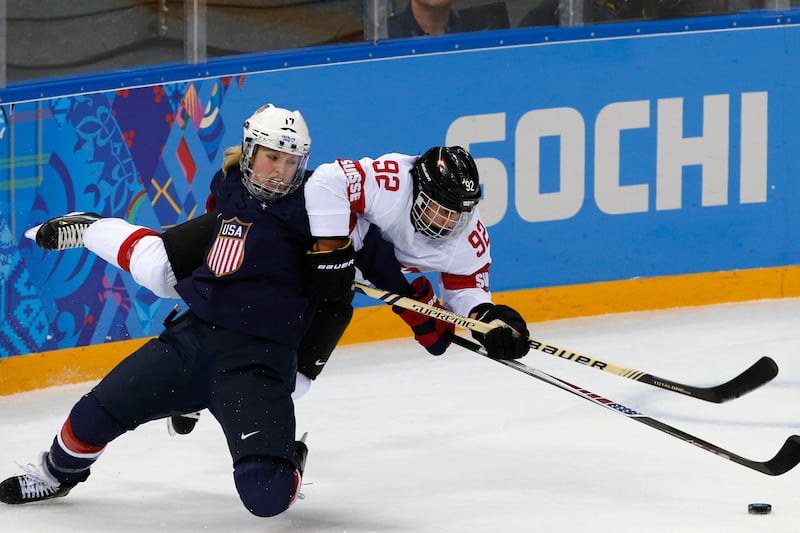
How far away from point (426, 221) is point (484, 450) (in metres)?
0.96

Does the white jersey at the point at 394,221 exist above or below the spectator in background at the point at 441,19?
below

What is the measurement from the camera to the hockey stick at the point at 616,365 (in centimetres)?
385

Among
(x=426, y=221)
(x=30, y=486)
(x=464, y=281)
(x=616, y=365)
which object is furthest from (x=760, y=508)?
(x=30, y=486)

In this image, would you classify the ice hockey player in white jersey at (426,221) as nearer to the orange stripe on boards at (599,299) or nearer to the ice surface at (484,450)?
the ice surface at (484,450)

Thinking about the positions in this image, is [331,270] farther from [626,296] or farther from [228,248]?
[626,296]

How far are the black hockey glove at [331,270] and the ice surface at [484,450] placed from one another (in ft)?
1.90

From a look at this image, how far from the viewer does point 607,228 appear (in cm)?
611

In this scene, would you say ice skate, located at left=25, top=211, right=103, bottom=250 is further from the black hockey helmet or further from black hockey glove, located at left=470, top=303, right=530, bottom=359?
black hockey glove, located at left=470, top=303, right=530, bottom=359

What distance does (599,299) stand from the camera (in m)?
6.12

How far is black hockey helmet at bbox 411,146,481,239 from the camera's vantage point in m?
3.79

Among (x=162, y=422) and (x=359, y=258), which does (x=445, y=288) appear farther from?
(x=162, y=422)

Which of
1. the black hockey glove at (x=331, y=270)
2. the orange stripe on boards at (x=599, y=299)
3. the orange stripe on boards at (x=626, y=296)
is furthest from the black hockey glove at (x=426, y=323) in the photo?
the orange stripe on boards at (x=626, y=296)

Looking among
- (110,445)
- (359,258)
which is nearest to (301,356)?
(359,258)

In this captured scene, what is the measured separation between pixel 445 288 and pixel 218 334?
63 cm
